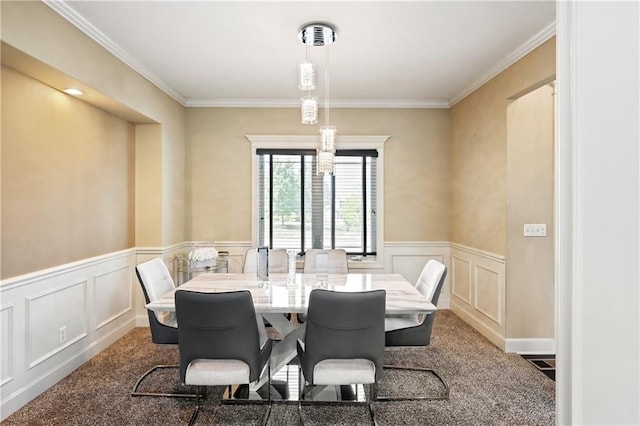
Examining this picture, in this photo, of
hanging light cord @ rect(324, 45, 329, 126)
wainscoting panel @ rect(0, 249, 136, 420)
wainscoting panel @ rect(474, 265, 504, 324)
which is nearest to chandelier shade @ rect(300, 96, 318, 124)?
hanging light cord @ rect(324, 45, 329, 126)

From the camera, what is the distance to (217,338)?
1922mm

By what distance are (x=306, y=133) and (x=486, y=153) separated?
6.96 feet

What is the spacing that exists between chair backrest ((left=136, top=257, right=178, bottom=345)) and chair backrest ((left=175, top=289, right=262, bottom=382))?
0.59m

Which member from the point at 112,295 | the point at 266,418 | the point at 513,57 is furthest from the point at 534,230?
the point at 112,295

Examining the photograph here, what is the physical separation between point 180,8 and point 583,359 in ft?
9.03

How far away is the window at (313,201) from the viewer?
15.1 ft

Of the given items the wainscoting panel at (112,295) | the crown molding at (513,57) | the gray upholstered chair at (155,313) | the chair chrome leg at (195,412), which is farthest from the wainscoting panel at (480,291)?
the wainscoting panel at (112,295)

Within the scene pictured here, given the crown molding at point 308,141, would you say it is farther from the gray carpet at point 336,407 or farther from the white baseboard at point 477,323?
Result: the gray carpet at point 336,407

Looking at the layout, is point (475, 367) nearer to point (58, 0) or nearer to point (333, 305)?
point (333, 305)

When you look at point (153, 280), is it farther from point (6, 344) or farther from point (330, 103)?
point (330, 103)

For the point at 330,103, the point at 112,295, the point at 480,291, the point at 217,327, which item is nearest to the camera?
the point at 217,327

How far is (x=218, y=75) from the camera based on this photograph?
3604 mm

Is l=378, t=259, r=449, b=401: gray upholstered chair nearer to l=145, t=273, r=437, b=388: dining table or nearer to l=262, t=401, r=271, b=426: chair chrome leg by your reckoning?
l=145, t=273, r=437, b=388: dining table

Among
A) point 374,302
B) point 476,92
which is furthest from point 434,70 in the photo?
point 374,302
